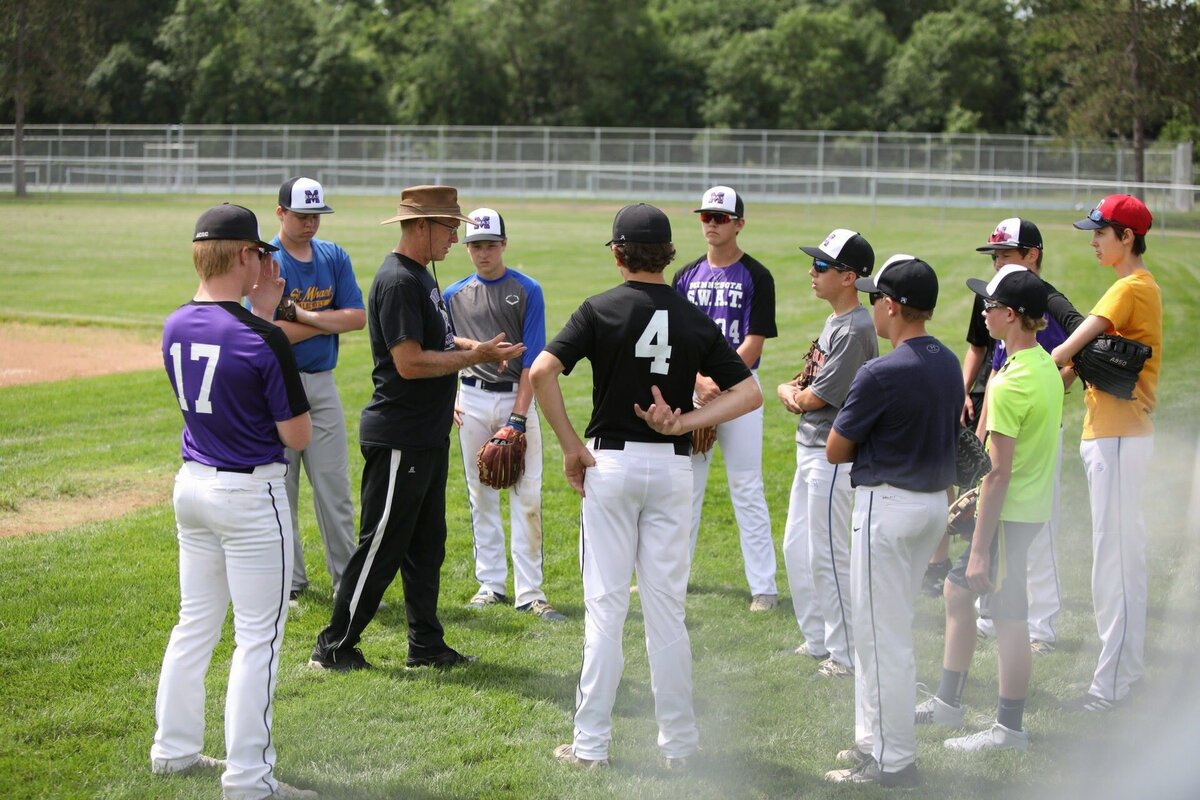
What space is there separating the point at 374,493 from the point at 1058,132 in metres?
50.4

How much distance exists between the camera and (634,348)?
488cm

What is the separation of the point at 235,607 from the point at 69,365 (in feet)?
38.5

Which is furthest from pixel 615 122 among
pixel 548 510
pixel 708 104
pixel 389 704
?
pixel 389 704

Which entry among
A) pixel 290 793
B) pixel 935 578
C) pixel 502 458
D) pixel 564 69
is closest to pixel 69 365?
pixel 502 458

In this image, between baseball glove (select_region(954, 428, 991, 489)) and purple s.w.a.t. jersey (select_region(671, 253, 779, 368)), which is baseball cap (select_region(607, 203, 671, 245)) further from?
purple s.w.a.t. jersey (select_region(671, 253, 779, 368))

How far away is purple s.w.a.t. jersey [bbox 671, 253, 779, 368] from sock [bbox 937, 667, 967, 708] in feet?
7.73

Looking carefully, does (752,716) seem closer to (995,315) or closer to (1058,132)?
(995,315)

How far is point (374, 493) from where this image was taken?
6.10 meters

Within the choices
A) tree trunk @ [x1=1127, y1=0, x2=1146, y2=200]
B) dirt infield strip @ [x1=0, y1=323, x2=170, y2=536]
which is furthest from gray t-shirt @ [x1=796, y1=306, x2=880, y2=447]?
tree trunk @ [x1=1127, y1=0, x2=1146, y2=200]

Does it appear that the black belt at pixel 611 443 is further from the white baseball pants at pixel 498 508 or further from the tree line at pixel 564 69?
the tree line at pixel 564 69

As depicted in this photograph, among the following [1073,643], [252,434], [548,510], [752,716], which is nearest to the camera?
[252,434]

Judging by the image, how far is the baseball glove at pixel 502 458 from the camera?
676 cm

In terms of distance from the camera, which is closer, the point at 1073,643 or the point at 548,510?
the point at 1073,643

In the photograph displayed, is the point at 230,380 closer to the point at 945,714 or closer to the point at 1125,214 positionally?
the point at 945,714
